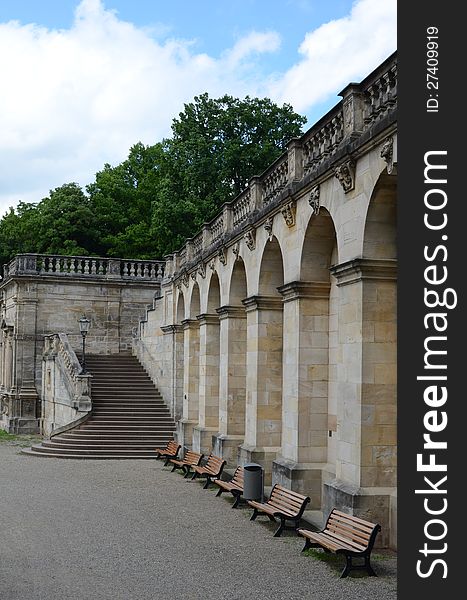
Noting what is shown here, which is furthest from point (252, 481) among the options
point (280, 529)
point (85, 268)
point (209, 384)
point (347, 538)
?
point (85, 268)

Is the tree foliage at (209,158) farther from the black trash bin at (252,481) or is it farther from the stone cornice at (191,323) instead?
the black trash bin at (252,481)

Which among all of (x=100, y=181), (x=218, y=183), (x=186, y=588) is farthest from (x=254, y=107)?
(x=186, y=588)

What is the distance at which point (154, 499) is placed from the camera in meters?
17.5

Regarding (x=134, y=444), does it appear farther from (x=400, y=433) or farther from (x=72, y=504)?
(x=400, y=433)

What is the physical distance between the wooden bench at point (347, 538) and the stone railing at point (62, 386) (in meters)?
16.0

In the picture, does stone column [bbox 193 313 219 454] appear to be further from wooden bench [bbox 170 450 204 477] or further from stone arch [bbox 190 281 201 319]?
stone arch [bbox 190 281 201 319]

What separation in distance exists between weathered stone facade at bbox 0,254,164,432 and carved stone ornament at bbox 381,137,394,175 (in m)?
24.2

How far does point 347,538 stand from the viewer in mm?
11453

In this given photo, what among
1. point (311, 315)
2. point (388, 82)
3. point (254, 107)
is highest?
point (254, 107)

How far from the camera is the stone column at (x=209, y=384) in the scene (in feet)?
78.2

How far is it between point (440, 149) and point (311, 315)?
25.2 feet

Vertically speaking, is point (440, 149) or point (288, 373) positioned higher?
point (440, 149)

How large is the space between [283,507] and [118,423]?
13579 mm

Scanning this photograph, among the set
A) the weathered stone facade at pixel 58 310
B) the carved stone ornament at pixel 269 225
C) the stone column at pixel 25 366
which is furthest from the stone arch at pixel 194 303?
the stone column at pixel 25 366
